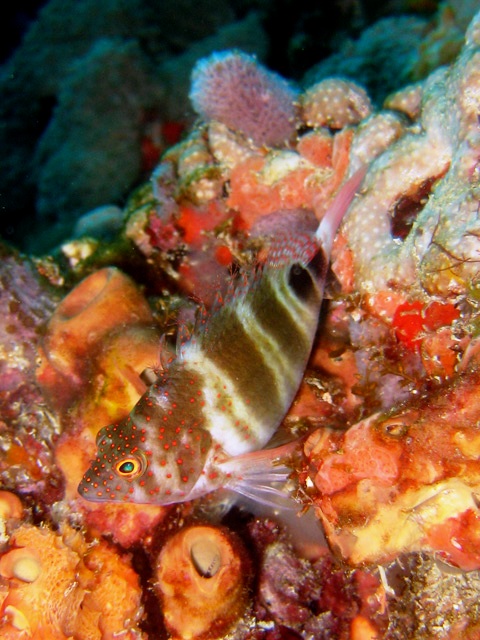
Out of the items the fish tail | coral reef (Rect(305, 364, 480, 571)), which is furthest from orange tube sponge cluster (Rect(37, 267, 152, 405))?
coral reef (Rect(305, 364, 480, 571))

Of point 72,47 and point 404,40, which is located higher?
point 72,47

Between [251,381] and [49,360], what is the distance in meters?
1.99

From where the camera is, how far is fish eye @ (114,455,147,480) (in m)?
3.10

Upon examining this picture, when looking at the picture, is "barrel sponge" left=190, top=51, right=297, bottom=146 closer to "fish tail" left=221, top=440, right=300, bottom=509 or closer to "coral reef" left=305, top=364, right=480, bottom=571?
"fish tail" left=221, top=440, right=300, bottom=509

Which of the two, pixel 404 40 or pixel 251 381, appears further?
pixel 404 40

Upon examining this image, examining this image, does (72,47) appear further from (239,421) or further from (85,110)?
(239,421)

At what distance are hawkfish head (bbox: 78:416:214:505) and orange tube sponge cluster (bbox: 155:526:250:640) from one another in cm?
36

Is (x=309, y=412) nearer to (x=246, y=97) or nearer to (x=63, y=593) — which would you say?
(x=63, y=593)

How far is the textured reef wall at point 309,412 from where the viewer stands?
2.70 meters

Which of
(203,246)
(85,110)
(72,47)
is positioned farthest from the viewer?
(72,47)

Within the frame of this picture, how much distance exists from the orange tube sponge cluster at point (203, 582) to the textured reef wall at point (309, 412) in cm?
1

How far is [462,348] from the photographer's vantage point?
9.50 feet

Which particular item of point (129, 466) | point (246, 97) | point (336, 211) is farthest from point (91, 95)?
point (129, 466)

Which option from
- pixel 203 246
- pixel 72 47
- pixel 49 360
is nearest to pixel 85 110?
pixel 72 47
